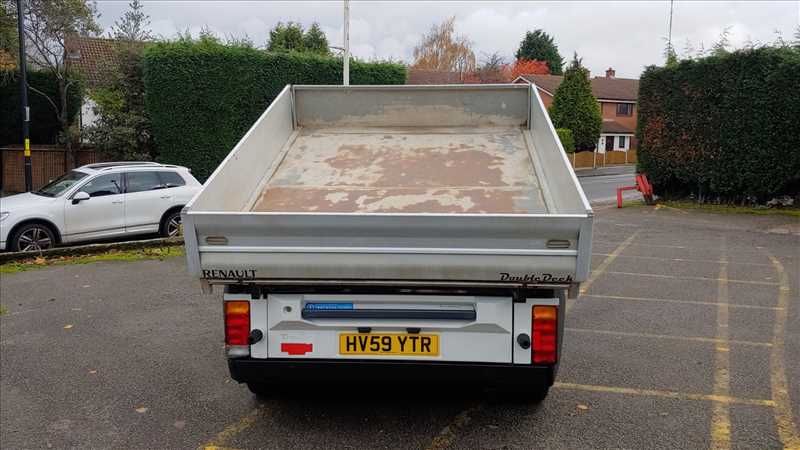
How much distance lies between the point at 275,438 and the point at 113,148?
16.7 metres

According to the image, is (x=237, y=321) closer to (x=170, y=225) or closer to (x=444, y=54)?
(x=170, y=225)

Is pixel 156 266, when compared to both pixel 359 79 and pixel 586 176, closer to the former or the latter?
pixel 359 79

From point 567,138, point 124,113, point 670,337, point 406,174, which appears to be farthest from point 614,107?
point 406,174

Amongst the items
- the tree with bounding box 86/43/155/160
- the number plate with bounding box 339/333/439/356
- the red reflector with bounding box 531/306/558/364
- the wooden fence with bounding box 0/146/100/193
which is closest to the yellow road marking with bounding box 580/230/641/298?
the red reflector with bounding box 531/306/558/364

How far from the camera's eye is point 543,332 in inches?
152

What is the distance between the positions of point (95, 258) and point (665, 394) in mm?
9160

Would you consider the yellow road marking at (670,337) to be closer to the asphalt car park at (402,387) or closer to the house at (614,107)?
the asphalt car park at (402,387)

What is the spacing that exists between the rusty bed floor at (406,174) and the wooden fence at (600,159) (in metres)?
39.5

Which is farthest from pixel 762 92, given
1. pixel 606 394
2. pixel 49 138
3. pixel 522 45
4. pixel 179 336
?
pixel 522 45

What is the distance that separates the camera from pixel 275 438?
13.9ft

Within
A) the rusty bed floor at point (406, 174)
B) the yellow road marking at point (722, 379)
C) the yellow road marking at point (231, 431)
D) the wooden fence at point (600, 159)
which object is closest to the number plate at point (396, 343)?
the rusty bed floor at point (406, 174)

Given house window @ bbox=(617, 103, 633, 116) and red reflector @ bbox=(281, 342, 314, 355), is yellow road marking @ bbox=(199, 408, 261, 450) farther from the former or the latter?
house window @ bbox=(617, 103, 633, 116)

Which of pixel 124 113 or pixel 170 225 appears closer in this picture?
pixel 170 225

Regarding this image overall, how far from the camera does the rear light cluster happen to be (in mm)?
3977
